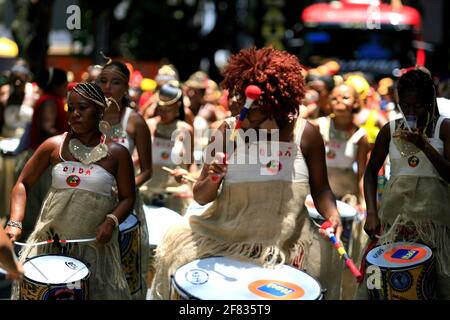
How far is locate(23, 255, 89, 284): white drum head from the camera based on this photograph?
4.89m

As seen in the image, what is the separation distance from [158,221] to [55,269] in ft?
6.59

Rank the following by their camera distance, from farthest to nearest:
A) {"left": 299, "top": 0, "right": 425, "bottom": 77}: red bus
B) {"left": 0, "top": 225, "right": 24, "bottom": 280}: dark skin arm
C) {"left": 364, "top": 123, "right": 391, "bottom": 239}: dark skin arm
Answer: {"left": 299, "top": 0, "right": 425, "bottom": 77}: red bus, {"left": 364, "top": 123, "right": 391, "bottom": 239}: dark skin arm, {"left": 0, "top": 225, "right": 24, "bottom": 280}: dark skin arm

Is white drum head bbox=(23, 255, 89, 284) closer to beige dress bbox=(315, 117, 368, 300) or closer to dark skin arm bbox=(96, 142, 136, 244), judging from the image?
dark skin arm bbox=(96, 142, 136, 244)

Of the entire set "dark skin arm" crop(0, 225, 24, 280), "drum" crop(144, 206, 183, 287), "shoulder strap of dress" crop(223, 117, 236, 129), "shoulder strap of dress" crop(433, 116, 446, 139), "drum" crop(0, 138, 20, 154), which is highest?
"shoulder strap of dress" crop(223, 117, 236, 129)

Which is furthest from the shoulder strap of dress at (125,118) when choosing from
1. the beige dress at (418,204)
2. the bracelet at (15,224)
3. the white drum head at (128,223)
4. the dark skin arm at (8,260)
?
the dark skin arm at (8,260)

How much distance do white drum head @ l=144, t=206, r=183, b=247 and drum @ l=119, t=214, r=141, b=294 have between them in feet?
1.69

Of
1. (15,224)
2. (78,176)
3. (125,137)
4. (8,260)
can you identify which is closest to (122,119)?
(125,137)

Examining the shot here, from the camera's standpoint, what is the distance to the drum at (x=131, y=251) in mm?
5895

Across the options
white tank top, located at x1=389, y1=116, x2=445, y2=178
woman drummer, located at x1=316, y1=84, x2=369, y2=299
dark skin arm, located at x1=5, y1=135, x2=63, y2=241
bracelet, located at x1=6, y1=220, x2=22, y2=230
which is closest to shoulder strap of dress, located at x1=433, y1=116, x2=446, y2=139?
white tank top, located at x1=389, y1=116, x2=445, y2=178

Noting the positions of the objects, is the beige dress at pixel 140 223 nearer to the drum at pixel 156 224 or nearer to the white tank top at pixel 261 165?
the drum at pixel 156 224

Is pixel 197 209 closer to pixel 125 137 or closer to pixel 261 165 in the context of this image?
pixel 261 165
